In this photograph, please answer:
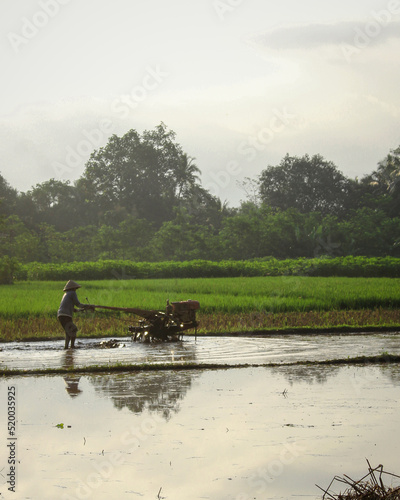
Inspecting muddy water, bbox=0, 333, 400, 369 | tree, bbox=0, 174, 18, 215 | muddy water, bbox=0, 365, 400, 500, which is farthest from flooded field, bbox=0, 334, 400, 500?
tree, bbox=0, 174, 18, 215

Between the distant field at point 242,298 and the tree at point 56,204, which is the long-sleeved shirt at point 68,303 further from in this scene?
the tree at point 56,204

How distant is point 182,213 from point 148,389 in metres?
39.9

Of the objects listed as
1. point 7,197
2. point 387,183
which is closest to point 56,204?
point 7,197

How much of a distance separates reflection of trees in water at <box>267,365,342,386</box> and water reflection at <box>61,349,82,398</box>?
107 inches

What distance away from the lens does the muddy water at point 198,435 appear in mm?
4680

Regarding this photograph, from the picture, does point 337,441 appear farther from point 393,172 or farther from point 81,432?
point 393,172

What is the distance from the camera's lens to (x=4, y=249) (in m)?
42.6

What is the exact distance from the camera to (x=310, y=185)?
51.4 m

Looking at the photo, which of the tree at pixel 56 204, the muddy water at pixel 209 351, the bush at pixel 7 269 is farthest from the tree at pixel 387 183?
the muddy water at pixel 209 351

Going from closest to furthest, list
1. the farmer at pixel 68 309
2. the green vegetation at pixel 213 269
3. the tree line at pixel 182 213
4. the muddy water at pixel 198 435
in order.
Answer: the muddy water at pixel 198 435
the farmer at pixel 68 309
the green vegetation at pixel 213 269
the tree line at pixel 182 213

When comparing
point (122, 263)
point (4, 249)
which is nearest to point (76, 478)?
point (122, 263)

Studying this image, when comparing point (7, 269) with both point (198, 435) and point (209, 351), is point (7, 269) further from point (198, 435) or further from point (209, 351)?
point (198, 435)

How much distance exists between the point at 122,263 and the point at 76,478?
3175cm

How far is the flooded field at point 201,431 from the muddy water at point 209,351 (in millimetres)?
533
